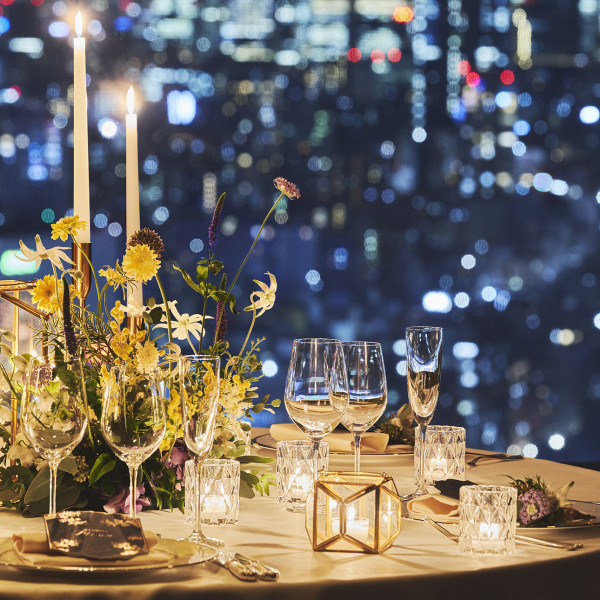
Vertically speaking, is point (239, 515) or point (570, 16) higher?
point (570, 16)

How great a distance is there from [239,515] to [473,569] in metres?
0.39

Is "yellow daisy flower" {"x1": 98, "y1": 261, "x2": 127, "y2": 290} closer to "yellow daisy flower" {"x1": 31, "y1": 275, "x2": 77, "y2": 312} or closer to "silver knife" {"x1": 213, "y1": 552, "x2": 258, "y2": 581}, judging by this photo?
"yellow daisy flower" {"x1": 31, "y1": 275, "x2": 77, "y2": 312}

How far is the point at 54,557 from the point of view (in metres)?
0.91

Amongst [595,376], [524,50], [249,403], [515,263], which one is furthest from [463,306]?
[249,403]

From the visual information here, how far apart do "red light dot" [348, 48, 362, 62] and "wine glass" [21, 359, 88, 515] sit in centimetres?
308

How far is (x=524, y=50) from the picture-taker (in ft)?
13.0

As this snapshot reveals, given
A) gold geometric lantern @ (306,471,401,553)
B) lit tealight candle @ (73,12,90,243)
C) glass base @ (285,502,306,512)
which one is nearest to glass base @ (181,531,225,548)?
gold geometric lantern @ (306,471,401,553)

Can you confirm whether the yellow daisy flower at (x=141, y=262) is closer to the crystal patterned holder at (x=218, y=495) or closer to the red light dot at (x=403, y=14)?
the crystal patterned holder at (x=218, y=495)

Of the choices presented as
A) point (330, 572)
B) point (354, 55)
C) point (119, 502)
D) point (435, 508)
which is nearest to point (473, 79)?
point (354, 55)

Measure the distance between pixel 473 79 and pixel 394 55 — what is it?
363 millimetres

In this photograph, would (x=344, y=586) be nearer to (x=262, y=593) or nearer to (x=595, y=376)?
(x=262, y=593)

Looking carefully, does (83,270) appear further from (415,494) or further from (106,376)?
(415,494)

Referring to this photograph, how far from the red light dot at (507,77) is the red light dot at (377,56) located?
21.1 inches

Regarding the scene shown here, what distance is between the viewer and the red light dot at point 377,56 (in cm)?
389
